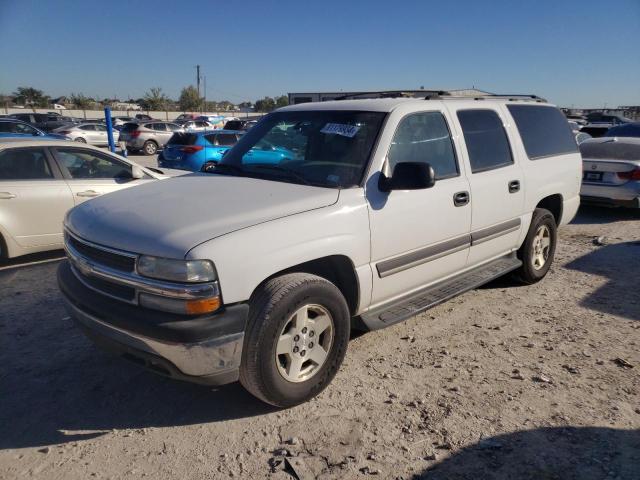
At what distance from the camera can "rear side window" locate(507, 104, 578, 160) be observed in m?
4.98

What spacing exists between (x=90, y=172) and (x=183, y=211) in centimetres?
408

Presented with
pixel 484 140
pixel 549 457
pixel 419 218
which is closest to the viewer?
pixel 549 457

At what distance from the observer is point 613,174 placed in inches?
335

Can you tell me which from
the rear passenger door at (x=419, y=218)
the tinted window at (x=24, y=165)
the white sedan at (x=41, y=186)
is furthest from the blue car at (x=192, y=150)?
the rear passenger door at (x=419, y=218)

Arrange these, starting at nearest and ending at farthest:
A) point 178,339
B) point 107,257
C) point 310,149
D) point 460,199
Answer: point 178,339
point 107,257
point 310,149
point 460,199

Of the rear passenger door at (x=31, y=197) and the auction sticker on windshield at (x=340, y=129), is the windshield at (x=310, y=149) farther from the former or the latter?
the rear passenger door at (x=31, y=197)

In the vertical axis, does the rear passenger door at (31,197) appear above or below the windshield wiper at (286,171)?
below

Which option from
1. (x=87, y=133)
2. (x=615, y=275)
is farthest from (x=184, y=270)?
(x=87, y=133)

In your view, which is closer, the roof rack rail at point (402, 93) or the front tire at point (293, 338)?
the front tire at point (293, 338)

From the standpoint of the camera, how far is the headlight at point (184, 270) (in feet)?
8.43

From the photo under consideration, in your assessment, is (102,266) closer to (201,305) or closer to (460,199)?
(201,305)

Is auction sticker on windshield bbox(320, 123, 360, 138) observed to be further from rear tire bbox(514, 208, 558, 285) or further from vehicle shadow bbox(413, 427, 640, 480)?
rear tire bbox(514, 208, 558, 285)

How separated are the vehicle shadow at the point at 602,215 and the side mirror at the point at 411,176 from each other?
6.50 meters

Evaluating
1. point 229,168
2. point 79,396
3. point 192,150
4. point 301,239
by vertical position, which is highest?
point 229,168
